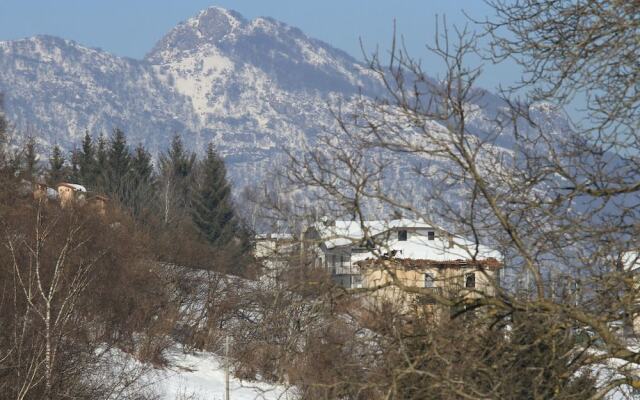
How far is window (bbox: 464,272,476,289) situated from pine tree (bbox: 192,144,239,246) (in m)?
69.2

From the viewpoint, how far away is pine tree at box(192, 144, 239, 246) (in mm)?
78562

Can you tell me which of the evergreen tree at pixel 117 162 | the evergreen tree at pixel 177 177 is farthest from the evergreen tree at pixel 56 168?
the evergreen tree at pixel 177 177

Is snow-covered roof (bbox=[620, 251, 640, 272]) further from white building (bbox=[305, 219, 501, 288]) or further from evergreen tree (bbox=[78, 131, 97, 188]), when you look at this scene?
evergreen tree (bbox=[78, 131, 97, 188])

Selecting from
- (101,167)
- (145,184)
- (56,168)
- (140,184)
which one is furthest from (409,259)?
(101,167)

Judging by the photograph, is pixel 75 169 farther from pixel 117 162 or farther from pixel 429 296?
pixel 429 296

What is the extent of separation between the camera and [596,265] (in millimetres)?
7547

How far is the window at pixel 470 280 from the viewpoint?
796 cm

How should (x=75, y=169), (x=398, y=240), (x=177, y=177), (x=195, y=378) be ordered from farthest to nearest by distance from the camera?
1. (x=177, y=177)
2. (x=75, y=169)
3. (x=195, y=378)
4. (x=398, y=240)

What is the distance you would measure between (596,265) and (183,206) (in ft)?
268

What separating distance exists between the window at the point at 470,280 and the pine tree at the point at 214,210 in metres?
69.2

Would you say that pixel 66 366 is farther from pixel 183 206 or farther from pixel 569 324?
pixel 183 206

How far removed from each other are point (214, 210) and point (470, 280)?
71.0 meters

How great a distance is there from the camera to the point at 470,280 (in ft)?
26.8

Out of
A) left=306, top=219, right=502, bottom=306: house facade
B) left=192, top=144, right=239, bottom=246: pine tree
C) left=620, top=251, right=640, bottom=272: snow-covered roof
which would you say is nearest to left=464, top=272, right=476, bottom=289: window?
left=306, top=219, right=502, bottom=306: house facade
